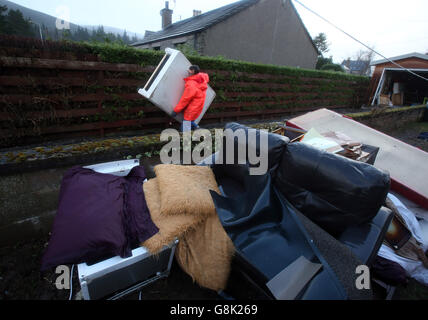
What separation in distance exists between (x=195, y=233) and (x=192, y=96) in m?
2.52

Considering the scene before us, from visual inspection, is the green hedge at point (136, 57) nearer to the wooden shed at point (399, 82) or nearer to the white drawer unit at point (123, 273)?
the white drawer unit at point (123, 273)

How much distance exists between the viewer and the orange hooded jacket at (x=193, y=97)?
11.3 ft

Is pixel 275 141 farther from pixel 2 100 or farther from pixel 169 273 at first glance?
pixel 2 100

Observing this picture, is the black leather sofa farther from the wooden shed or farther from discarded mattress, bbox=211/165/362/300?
the wooden shed

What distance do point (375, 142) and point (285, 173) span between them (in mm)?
2482

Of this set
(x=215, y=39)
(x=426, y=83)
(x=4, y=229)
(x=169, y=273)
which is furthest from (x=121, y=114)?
(x=426, y=83)

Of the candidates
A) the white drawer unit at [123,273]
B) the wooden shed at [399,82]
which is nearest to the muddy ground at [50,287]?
the white drawer unit at [123,273]

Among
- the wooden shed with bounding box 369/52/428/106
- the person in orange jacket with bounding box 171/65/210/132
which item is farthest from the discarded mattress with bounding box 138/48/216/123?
the wooden shed with bounding box 369/52/428/106

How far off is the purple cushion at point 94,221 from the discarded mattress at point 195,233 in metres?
0.12

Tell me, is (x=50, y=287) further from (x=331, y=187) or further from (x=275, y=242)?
(x=331, y=187)

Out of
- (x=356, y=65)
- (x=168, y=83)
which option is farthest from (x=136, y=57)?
(x=356, y=65)

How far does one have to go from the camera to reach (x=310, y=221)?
1.63 m
